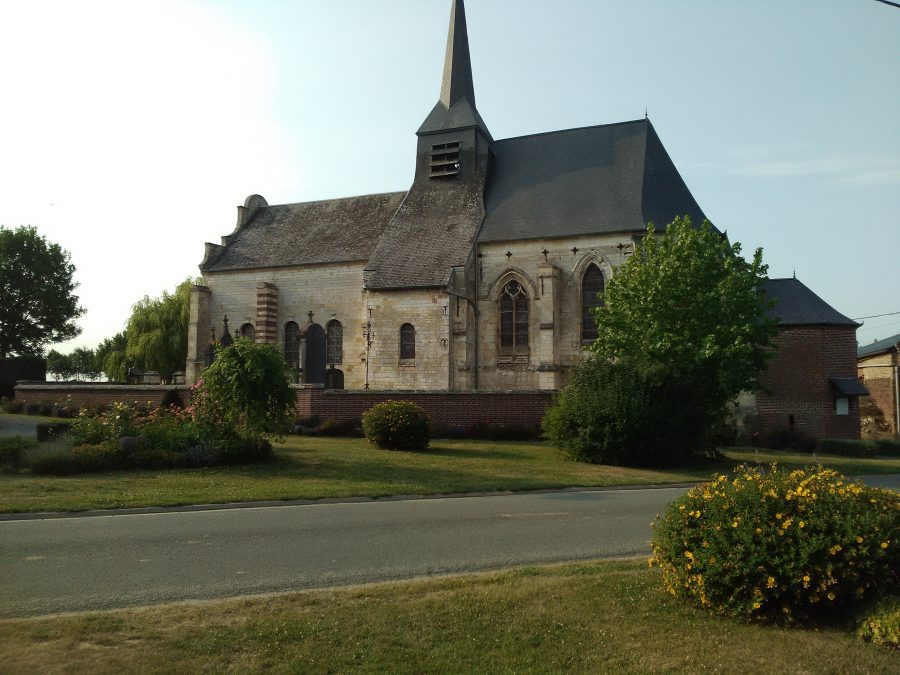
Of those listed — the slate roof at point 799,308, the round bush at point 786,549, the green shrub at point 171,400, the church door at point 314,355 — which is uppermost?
the slate roof at point 799,308

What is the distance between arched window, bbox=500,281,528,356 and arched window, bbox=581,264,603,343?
2.35m

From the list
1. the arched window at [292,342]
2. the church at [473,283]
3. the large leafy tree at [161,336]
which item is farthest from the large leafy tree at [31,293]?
the arched window at [292,342]

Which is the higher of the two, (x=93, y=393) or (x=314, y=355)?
(x=314, y=355)

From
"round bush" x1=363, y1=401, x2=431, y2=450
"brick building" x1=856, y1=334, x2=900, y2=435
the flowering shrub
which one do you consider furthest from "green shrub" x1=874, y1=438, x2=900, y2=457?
the flowering shrub

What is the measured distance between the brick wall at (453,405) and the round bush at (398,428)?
3455 mm

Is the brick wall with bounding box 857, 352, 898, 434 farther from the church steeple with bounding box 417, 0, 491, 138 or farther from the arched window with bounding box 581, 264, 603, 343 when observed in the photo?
the church steeple with bounding box 417, 0, 491, 138

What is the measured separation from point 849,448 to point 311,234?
81.0ft

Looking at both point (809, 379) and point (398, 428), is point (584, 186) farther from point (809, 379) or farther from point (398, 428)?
point (398, 428)

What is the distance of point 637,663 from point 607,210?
81.3ft

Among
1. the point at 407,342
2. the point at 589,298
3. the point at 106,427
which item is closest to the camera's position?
the point at 106,427

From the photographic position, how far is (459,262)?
28812 mm

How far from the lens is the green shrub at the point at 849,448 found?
23047mm

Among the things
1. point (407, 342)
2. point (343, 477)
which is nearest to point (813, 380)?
point (407, 342)

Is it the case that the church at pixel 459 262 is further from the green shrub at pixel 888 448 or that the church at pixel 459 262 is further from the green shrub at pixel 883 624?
the green shrub at pixel 883 624
